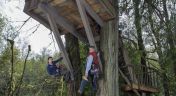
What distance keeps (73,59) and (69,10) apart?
1.61 metres

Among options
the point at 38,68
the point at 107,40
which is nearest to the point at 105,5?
the point at 107,40

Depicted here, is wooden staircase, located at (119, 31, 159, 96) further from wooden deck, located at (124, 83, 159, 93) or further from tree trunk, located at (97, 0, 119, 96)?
tree trunk, located at (97, 0, 119, 96)

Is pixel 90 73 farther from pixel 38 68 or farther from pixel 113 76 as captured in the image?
pixel 38 68

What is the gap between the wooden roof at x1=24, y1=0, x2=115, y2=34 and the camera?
22.7 feet

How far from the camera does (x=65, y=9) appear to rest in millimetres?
7211

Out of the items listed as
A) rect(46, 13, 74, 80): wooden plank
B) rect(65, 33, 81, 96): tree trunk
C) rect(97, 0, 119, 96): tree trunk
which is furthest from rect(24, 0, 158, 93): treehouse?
rect(65, 33, 81, 96): tree trunk

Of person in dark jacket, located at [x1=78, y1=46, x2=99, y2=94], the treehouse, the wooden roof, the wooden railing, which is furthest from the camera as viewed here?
the wooden railing

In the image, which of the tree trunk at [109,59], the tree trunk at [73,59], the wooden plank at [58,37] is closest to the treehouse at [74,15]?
the wooden plank at [58,37]

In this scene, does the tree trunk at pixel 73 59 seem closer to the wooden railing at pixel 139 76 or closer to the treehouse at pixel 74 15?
the treehouse at pixel 74 15

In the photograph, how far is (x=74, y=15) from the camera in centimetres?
741

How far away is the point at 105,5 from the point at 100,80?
1.61m

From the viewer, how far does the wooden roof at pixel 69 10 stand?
22.7ft

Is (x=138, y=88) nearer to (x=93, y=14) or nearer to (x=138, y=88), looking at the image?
(x=138, y=88)

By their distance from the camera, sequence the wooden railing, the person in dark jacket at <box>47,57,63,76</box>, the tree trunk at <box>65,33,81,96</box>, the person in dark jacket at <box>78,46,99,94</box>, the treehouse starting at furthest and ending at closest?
the wooden railing < the tree trunk at <box>65,33,81,96</box> < the person in dark jacket at <box>47,57,63,76</box> < the treehouse < the person in dark jacket at <box>78,46,99,94</box>
